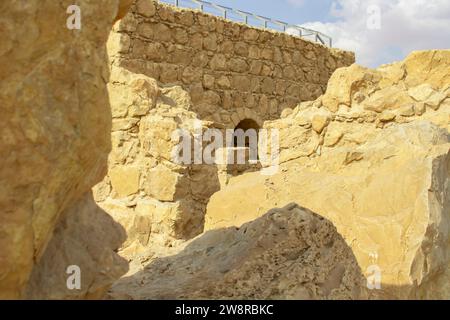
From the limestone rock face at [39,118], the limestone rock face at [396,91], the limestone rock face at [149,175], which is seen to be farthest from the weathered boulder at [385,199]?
the limestone rock face at [39,118]

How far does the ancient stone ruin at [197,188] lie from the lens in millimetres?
1567

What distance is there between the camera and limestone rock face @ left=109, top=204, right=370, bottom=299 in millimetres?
2031

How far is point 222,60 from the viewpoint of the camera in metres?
9.24

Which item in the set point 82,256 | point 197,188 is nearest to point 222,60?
point 197,188

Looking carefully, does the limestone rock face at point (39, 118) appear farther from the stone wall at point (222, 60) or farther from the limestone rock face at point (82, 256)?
the stone wall at point (222, 60)

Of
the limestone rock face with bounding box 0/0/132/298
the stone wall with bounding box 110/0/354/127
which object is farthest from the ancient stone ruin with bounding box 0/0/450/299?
the stone wall with bounding box 110/0/354/127

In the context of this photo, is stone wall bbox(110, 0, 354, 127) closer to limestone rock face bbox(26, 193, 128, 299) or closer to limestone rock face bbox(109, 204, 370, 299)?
limestone rock face bbox(109, 204, 370, 299)

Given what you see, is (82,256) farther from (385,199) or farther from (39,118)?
(385,199)

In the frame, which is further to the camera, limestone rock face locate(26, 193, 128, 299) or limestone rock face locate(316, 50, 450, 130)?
limestone rock face locate(316, 50, 450, 130)

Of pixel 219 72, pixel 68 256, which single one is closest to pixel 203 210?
pixel 68 256

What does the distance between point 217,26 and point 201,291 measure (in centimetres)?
754

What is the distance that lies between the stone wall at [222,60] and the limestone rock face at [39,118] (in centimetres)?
622

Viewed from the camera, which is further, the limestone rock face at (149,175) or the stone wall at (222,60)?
the stone wall at (222,60)

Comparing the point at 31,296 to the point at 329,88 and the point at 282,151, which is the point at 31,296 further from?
the point at 329,88
